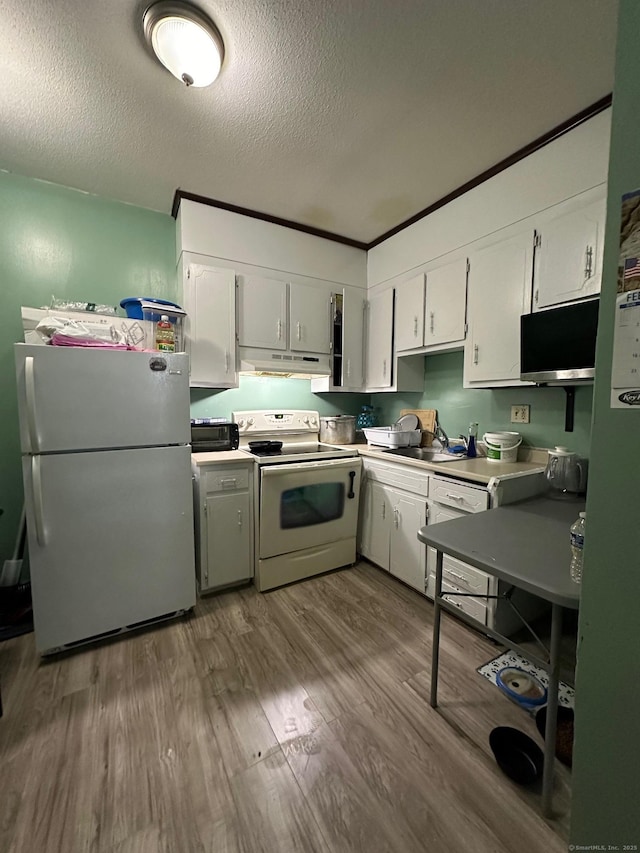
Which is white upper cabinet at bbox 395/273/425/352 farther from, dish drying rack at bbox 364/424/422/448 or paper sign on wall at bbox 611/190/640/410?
paper sign on wall at bbox 611/190/640/410

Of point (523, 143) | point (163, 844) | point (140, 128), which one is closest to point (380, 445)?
point (523, 143)

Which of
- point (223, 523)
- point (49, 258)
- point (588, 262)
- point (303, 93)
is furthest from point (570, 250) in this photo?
point (49, 258)

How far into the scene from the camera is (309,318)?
2.67 meters

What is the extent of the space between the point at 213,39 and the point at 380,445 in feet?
7.55

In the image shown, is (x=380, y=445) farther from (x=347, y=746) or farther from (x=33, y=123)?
(x=33, y=123)

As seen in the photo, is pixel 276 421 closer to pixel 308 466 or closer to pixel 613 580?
pixel 308 466

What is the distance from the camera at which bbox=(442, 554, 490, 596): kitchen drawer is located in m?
1.73

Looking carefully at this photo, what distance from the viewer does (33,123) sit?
1.64 m

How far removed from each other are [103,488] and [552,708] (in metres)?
1.94

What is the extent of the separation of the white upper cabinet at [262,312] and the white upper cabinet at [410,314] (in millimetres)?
902

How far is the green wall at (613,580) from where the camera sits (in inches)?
23.1

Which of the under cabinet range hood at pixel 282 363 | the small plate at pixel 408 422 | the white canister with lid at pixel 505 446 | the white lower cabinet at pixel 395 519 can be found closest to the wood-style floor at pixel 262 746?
the white lower cabinet at pixel 395 519

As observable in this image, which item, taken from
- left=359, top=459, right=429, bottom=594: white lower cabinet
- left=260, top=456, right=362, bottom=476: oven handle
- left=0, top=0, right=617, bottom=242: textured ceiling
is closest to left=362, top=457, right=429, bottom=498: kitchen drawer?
left=359, top=459, right=429, bottom=594: white lower cabinet

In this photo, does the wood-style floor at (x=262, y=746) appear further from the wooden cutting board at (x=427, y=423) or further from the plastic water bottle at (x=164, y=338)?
the plastic water bottle at (x=164, y=338)
